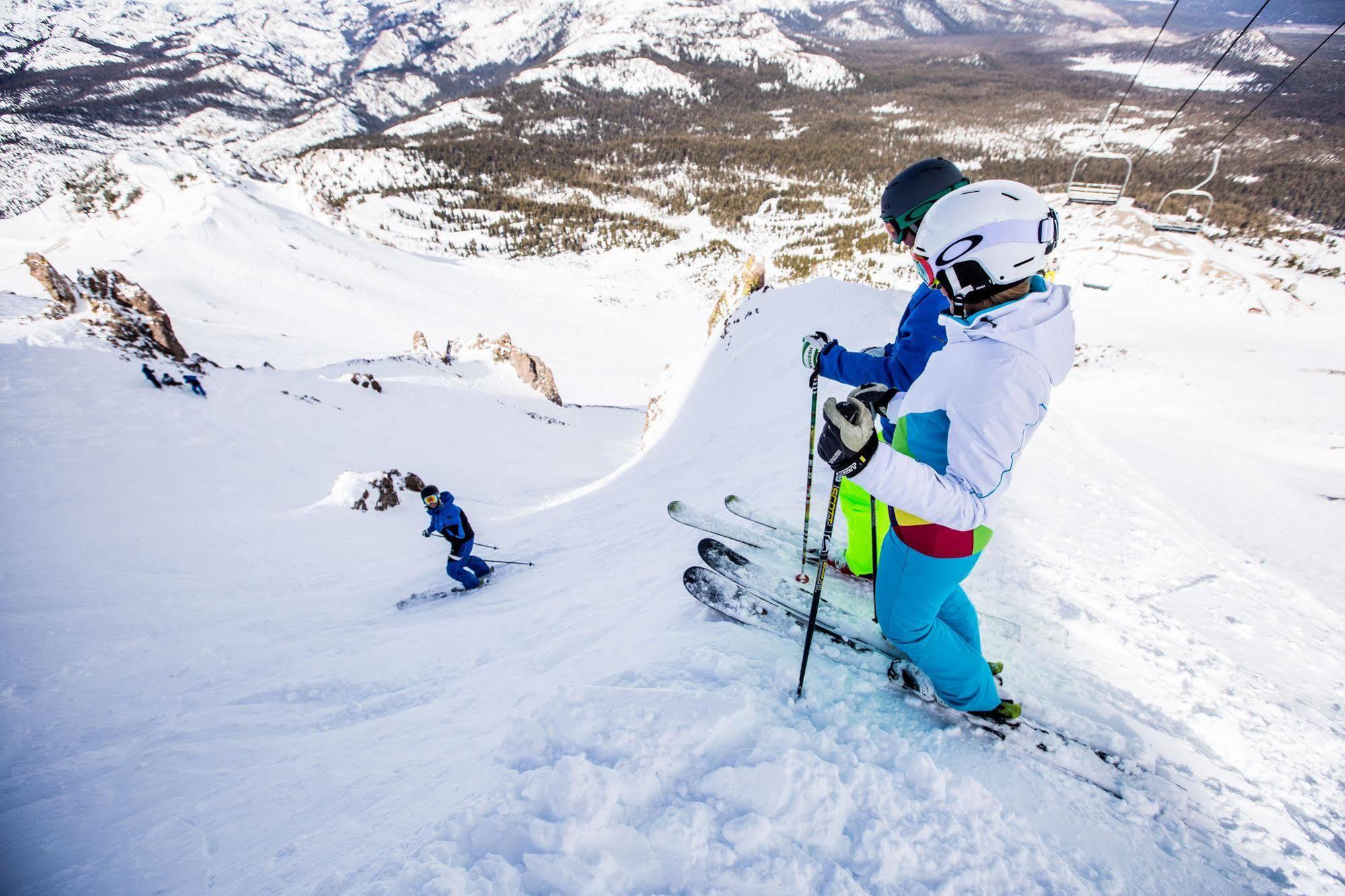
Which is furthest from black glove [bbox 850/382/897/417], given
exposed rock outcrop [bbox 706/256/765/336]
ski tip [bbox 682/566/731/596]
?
exposed rock outcrop [bbox 706/256/765/336]

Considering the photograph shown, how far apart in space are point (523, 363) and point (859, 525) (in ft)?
81.5

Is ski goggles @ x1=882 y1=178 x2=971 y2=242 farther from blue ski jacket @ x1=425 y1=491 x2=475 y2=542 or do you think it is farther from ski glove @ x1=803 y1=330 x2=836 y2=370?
blue ski jacket @ x1=425 y1=491 x2=475 y2=542

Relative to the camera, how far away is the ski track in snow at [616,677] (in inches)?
90.5

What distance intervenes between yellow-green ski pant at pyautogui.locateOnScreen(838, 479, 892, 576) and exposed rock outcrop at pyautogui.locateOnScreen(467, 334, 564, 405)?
79.1 ft

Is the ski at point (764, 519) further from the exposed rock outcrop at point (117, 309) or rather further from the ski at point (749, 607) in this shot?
the exposed rock outcrop at point (117, 309)

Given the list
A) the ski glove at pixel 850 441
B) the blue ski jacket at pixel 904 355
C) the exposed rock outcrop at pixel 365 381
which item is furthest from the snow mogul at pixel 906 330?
the exposed rock outcrop at pixel 365 381

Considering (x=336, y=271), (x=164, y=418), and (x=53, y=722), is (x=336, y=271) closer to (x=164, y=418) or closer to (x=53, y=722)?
(x=164, y=418)

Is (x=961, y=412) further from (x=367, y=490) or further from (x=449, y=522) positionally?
(x=367, y=490)

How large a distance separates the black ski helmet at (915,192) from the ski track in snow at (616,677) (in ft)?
9.20

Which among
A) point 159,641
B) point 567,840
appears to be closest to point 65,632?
point 159,641

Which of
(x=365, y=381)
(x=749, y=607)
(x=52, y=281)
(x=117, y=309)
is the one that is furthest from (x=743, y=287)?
(x=52, y=281)

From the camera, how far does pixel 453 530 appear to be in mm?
7559

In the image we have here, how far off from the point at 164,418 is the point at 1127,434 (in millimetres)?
21706

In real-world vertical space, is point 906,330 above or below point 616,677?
above
